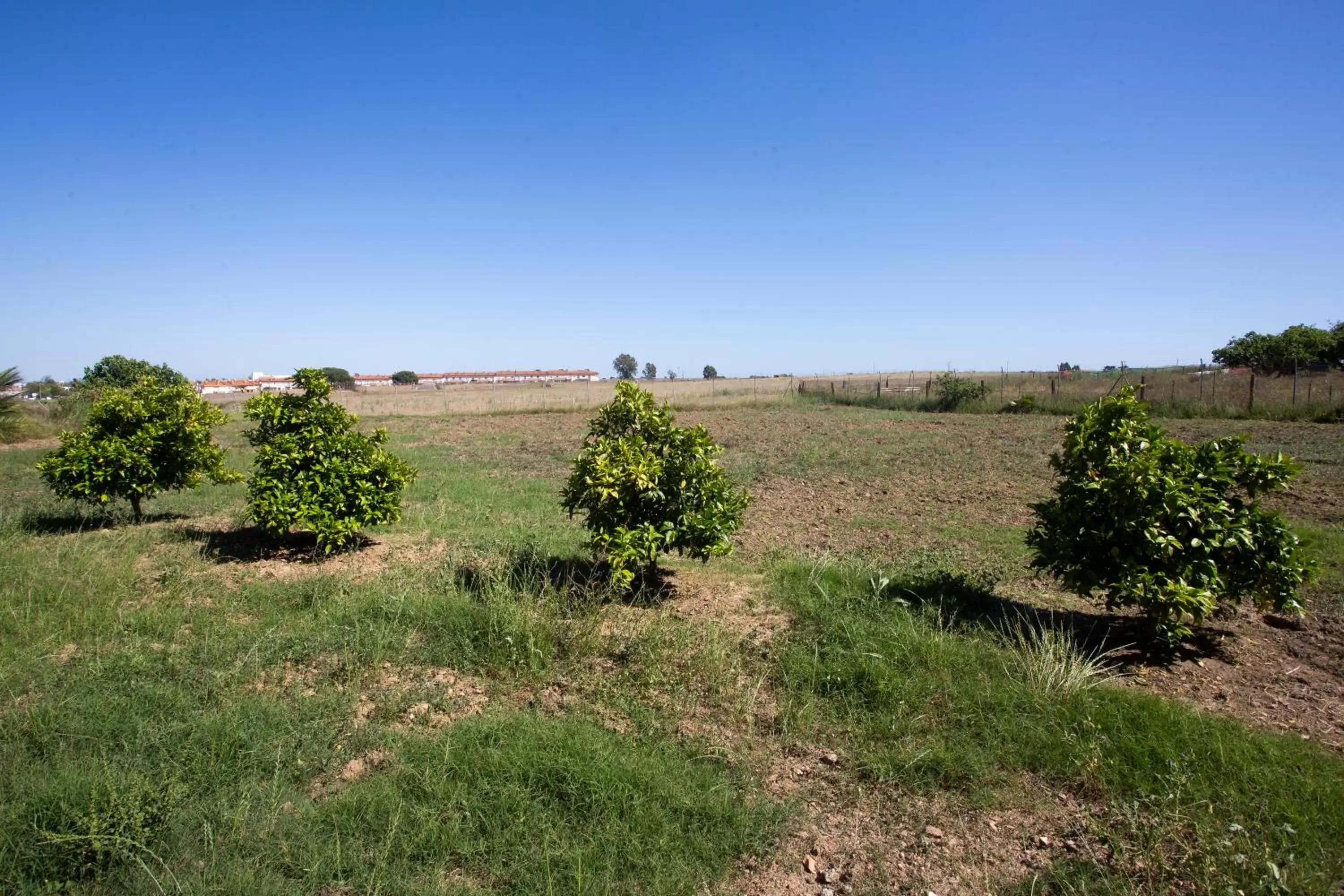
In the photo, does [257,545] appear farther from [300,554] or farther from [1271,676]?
[1271,676]

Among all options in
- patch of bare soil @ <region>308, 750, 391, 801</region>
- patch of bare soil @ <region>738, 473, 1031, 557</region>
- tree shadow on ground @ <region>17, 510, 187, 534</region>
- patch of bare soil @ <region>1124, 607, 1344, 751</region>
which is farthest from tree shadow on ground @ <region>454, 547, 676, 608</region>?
tree shadow on ground @ <region>17, 510, 187, 534</region>

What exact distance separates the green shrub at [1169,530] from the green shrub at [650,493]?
7.73 feet

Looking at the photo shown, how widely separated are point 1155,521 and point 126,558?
28.1ft

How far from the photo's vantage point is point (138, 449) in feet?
27.7

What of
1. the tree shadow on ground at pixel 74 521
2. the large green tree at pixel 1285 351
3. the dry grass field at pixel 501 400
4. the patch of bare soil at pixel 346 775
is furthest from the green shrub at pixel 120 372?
the large green tree at pixel 1285 351

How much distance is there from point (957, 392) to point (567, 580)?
26.3 meters

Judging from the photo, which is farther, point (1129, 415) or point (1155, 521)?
point (1129, 415)

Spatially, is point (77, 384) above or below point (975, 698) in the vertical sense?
above

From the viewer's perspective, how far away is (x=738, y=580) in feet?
21.5

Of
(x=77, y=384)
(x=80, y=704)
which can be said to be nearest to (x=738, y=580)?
(x=80, y=704)

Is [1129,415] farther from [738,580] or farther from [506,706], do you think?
[506,706]

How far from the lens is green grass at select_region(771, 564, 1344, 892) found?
3061 millimetres

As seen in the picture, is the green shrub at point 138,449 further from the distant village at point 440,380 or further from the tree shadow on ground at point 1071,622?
the distant village at point 440,380

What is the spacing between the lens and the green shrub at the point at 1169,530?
15.2 ft
